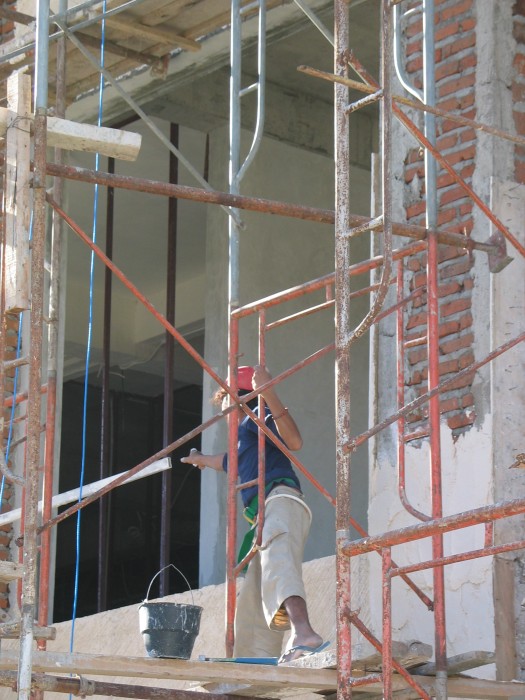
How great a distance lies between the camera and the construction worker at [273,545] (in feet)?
20.9

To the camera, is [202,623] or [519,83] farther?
[202,623]

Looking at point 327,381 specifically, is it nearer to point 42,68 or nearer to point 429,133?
point 429,133

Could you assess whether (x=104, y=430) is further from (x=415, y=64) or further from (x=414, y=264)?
(x=415, y=64)

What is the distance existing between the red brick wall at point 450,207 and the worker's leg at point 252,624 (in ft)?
3.99

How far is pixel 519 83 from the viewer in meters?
7.72

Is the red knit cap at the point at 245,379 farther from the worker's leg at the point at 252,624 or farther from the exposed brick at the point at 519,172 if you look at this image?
the exposed brick at the point at 519,172

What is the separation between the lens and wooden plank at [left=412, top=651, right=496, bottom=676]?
5.80 m

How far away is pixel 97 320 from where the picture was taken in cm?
1544

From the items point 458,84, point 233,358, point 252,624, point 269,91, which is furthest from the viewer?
point 269,91

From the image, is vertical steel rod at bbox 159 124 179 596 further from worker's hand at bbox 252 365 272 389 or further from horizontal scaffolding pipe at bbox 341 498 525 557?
horizontal scaffolding pipe at bbox 341 498 525 557

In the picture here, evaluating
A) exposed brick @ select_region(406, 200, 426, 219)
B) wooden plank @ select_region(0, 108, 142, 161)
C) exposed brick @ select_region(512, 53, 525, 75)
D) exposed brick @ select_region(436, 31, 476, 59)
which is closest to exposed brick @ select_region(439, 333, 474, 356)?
exposed brick @ select_region(406, 200, 426, 219)

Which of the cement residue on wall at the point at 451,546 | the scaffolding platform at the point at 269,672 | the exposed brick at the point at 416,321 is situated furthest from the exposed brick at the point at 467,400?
the scaffolding platform at the point at 269,672

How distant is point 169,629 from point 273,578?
2.57 ft

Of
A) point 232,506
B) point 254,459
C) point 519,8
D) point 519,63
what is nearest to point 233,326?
point 254,459
